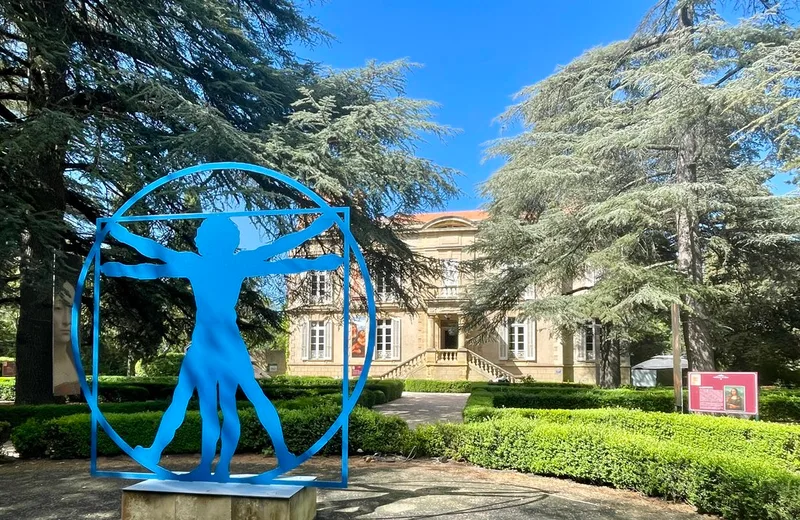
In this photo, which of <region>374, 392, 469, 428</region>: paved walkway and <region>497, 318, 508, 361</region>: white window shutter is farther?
<region>497, 318, 508, 361</region>: white window shutter

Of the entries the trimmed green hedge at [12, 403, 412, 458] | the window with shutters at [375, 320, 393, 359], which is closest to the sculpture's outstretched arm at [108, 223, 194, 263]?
the trimmed green hedge at [12, 403, 412, 458]

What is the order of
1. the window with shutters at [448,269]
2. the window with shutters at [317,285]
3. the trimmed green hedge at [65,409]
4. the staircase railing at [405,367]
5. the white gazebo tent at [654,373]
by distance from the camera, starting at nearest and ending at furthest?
the trimmed green hedge at [65,409]
the window with shutters at [317,285]
the window with shutters at [448,269]
the staircase railing at [405,367]
the white gazebo tent at [654,373]

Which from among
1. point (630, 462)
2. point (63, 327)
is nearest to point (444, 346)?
point (63, 327)

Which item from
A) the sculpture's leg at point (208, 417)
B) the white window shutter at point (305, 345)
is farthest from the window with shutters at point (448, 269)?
the white window shutter at point (305, 345)

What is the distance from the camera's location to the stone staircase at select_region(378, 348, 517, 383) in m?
26.2

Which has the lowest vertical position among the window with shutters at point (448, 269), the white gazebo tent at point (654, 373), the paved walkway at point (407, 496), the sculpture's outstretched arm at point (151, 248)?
the white gazebo tent at point (654, 373)

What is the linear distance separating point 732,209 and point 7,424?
49.8 ft

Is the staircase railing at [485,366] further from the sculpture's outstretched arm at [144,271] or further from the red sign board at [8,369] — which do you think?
the red sign board at [8,369]

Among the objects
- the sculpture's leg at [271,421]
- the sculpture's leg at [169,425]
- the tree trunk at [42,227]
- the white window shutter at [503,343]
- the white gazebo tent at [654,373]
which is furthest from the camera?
the white window shutter at [503,343]

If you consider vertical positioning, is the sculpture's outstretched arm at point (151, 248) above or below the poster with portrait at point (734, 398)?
above

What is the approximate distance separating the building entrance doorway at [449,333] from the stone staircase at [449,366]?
351 centimetres

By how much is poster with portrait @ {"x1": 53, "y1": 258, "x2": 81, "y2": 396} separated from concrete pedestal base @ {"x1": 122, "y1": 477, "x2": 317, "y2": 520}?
466cm

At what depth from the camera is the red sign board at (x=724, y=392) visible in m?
9.38

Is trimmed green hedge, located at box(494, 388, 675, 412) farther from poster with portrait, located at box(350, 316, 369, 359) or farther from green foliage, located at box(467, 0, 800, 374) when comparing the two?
poster with portrait, located at box(350, 316, 369, 359)
